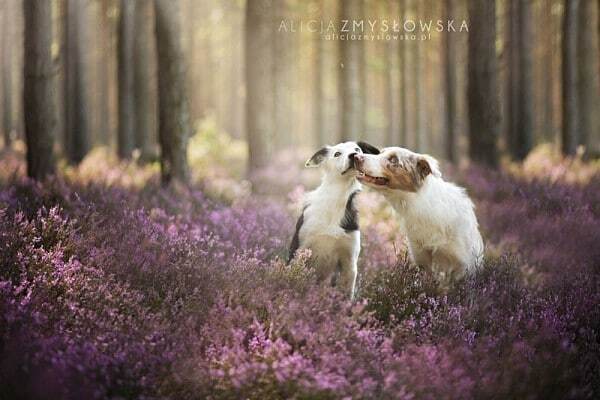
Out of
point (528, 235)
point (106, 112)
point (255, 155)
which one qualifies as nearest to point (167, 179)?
point (255, 155)

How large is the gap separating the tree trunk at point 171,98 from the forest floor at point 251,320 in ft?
9.89

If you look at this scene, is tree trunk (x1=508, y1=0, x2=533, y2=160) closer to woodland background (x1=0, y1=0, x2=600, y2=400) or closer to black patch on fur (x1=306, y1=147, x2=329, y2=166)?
woodland background (x1=0, y1=0, x2=600, y2=400)

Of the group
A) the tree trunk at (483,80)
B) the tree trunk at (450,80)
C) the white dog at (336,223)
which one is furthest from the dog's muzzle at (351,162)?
the tree trunk at (450,80)

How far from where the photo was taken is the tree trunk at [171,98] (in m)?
10.8

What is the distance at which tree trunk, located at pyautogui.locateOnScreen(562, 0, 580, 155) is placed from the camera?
16078mm

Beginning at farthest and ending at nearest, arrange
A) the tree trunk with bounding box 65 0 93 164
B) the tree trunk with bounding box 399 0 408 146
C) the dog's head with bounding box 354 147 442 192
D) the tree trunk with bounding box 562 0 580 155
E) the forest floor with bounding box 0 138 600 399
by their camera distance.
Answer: the tree trunk with bounding box 399 0 408 146
the tree trunk with bounding box 65 0 93 164
the tree trunk with bounding box 562 0 580 155
the dog's head with bounding box 354 147 442 192
the forest floor with bounding box 0 138 600 399

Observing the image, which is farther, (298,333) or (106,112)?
(106,112)

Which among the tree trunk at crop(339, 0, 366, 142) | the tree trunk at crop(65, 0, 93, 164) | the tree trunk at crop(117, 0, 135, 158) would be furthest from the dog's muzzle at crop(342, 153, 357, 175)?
the tree trunk at crop(117, 0, 135, 158)

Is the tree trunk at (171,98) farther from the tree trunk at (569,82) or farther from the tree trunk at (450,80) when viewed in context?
the tree trunk at (450,80)

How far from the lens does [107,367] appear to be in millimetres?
4086

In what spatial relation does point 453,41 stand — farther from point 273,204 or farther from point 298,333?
point 298,333

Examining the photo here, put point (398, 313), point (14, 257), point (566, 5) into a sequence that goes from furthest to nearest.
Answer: point (566, 5) < point (398, 313) < point (14, 257)

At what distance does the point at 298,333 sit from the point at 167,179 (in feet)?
22.4

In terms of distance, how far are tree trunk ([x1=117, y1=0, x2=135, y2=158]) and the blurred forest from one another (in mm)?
36
